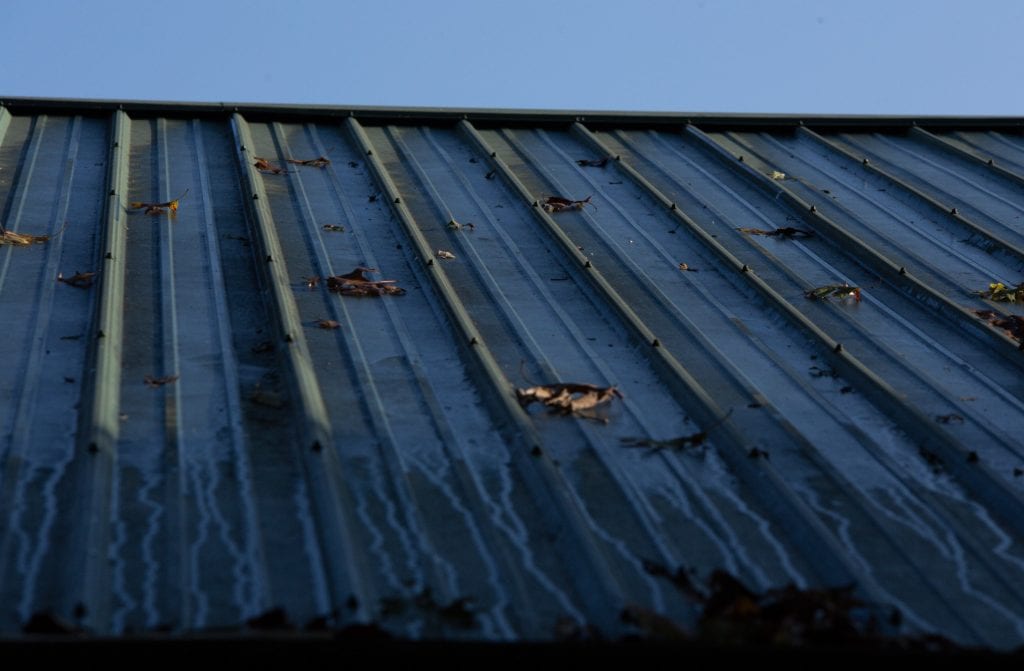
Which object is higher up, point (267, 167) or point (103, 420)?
point (267, 167)

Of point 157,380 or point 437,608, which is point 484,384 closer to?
point 157,380

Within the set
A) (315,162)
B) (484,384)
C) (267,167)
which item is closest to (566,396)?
(484,384)

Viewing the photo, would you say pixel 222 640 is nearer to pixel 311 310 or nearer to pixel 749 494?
pixel 749 494

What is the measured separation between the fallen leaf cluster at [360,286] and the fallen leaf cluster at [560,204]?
2.29 metres

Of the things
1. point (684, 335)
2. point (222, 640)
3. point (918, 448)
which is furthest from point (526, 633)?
point (684, 335)

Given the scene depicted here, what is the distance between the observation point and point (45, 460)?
5.45 m

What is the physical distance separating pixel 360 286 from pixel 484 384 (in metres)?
1.69

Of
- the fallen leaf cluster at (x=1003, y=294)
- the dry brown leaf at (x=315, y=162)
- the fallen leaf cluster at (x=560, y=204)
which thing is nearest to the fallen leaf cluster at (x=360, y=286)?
the fallen leaf cluster at (x=560, y=204)

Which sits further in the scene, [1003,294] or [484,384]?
[1003,294]

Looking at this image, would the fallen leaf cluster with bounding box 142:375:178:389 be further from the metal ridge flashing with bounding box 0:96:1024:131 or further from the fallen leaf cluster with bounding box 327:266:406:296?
the metal ridge flashing with bounding box 0:96:1024:131

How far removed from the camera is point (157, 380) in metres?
6.37

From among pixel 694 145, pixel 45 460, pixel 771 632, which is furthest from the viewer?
pixel 694 145

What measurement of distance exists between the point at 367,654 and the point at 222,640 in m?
0.39

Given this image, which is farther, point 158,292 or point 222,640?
point 158,292
